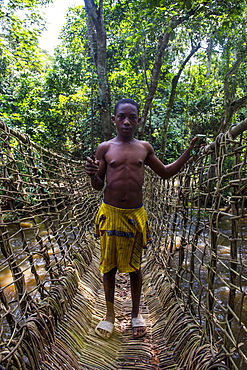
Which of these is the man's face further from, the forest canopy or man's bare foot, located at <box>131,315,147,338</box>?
the forest canopy

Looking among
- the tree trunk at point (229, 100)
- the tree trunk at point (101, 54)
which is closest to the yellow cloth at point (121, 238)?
the tree trunk at point (101, 54)

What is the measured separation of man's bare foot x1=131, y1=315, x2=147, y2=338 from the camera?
141 centimetres

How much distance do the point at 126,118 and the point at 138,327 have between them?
1.11 meters

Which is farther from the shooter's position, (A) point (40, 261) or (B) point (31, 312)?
(A) point (40, 261)

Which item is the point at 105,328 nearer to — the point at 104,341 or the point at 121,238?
the point at 104,341

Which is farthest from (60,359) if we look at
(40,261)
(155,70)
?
(155,70)

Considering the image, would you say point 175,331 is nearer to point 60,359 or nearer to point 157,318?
point 157,318

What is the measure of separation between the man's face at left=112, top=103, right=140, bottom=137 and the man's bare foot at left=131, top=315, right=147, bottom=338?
1011 millimetres

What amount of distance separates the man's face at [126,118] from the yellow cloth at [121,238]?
1.37ft

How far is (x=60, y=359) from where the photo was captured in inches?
45.4

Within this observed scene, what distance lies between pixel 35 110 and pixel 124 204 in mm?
4721

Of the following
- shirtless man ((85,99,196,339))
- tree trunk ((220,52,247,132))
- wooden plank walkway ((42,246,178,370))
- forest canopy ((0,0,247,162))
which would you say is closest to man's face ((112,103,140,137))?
shirtless man ((85,99,196,339))

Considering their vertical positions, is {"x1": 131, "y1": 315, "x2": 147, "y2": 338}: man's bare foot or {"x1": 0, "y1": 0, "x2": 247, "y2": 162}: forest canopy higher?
{"x1": 0, "y1": 0, "x2": 247, "y2": 162}: forest canopy

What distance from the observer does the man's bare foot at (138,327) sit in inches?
55.5
